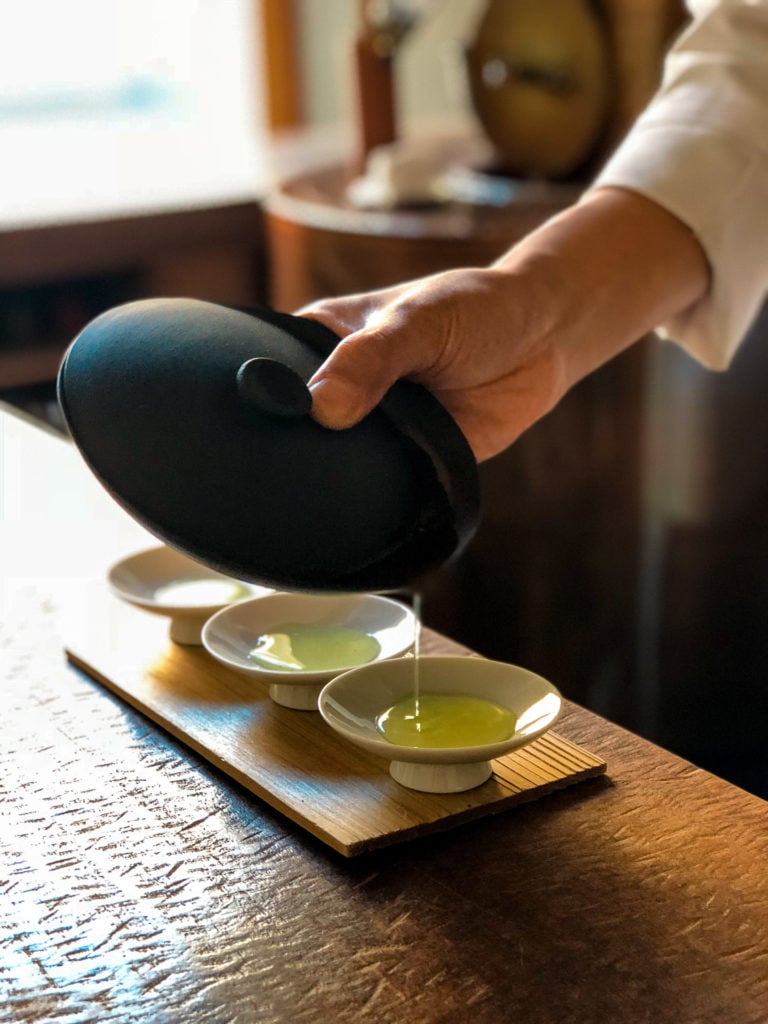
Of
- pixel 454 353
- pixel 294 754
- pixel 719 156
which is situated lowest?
pixel 294 754

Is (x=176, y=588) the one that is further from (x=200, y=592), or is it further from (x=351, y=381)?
(x=351, y=381)

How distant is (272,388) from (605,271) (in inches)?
22.1

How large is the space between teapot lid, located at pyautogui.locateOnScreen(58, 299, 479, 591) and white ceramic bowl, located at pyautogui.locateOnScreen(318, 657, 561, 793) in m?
0.10

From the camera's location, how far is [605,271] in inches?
53.1

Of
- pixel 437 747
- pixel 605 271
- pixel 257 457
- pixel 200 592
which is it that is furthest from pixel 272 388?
pixel 605 271

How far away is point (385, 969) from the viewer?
31.3 inches

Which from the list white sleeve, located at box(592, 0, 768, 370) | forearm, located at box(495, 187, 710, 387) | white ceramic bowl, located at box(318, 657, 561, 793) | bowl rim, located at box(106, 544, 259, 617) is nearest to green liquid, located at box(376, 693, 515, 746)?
white ceramic bowl, located at box(318, 657, 561, 793)

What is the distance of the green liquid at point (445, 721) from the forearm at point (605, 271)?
1.34 ft

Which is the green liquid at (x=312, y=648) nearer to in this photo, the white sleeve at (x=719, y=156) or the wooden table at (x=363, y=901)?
the wooden table at (x=363, y=901)

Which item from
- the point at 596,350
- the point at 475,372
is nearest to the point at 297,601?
the point at 475,372

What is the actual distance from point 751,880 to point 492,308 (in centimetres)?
54

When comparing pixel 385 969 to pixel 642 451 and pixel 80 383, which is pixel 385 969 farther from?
pixel 642 451

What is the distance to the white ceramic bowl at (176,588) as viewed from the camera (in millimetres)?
1212

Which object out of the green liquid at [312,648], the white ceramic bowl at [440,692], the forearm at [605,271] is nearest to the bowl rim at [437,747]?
the white ceramic bowl at [440,692]
